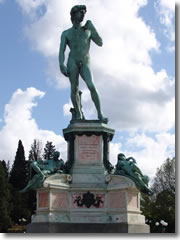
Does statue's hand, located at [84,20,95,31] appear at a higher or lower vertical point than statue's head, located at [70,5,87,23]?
lower

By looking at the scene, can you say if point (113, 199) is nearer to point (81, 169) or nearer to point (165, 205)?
point (81, 169)

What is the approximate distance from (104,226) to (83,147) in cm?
300

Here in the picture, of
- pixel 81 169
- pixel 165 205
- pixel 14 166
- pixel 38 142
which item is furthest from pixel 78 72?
pixel 38 142

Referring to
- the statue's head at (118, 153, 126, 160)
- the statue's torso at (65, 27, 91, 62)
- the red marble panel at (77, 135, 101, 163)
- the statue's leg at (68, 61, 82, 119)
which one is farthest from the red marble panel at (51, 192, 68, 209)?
the statue's torso at (65, 27, 91, 62)

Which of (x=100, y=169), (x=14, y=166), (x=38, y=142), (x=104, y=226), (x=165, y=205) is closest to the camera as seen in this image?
(x=104, y=226)

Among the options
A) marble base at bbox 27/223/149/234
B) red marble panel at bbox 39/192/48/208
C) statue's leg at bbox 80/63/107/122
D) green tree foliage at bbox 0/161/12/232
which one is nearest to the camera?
marble base at bbox 27/223/149/234

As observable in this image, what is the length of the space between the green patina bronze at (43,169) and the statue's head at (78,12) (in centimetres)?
538

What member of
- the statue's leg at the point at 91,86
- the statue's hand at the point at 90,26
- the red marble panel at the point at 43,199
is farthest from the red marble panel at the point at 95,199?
the statue's hand at the point at 90,26

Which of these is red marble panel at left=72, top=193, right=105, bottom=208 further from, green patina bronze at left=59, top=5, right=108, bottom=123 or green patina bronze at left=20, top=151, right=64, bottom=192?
green patina bronze at left=59, top=5, right=108, bottom=123

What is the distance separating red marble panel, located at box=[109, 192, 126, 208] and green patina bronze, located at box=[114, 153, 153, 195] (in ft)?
2.65

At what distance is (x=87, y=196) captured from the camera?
15.8 metres

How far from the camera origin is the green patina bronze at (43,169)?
15703 millimetres

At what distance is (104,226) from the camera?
50.2 feet

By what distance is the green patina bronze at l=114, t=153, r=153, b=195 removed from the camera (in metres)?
16.0
